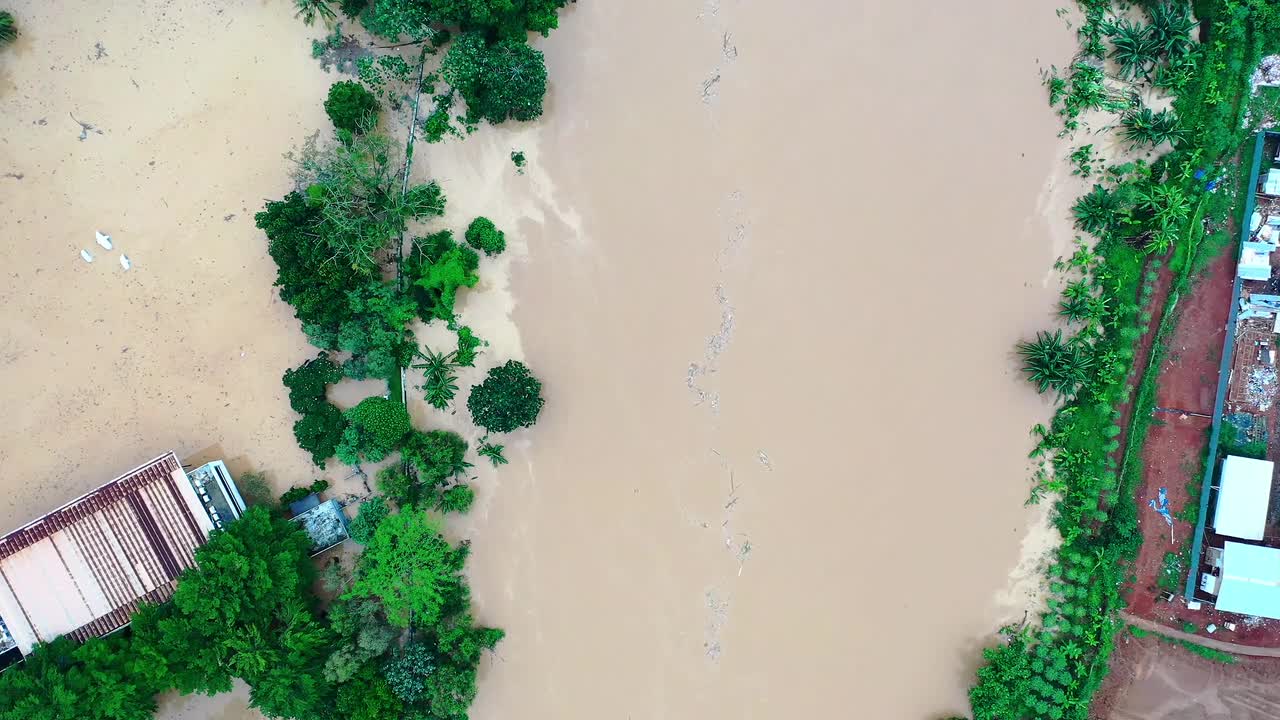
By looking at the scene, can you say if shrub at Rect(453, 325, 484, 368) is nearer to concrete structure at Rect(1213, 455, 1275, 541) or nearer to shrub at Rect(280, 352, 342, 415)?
shrub at Rect(280, 352, 342, 415)

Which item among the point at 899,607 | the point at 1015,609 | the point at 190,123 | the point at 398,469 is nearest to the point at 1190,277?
the point at 1015,609

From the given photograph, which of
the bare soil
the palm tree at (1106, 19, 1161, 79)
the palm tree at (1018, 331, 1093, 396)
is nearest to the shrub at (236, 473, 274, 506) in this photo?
the palm tree at (1018, 331, 1093, 396)

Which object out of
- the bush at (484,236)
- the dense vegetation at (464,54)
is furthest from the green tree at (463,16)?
the bush at (484,236)

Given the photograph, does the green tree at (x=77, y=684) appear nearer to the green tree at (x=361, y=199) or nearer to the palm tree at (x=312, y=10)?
the green tree at (x=361, y=199)

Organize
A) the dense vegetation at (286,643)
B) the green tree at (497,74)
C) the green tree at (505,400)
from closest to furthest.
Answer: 1. the dense vegetation at (286,643)
2. the green tree at (497,74)
3. the green tree at (505,400)

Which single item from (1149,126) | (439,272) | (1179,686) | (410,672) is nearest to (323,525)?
(410,672)
